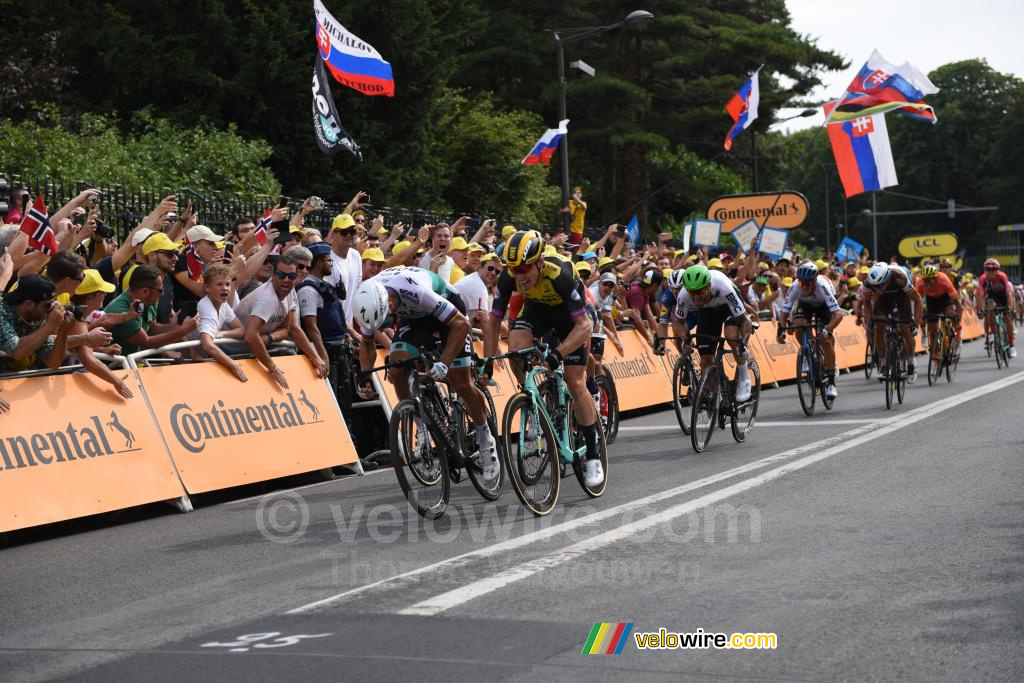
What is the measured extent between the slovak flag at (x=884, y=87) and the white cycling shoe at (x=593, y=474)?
90.2 ft

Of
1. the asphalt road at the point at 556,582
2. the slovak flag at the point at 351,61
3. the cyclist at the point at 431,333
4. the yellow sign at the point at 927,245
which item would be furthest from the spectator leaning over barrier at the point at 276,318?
the yellow sign at the point at 927,245

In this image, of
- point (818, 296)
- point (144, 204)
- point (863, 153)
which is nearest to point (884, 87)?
point (863, 153)

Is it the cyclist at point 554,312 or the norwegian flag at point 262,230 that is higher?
the norwegian flag at point 262,230

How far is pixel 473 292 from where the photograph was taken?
13047 mm

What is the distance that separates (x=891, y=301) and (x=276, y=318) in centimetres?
952

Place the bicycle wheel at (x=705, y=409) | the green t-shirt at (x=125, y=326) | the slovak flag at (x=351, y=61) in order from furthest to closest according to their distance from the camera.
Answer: the slovak flag at (x=351, y=61), the bicycle wheel at (x=705, y=409), the green t-shirt at (x=125, y=326)

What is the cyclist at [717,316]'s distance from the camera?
514 inches

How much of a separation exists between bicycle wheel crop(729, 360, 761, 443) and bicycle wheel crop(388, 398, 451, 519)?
4910 millimetres

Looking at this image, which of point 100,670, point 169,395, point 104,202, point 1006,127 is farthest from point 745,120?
point 1006,127

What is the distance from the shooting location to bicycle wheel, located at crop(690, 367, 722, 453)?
12406 mm

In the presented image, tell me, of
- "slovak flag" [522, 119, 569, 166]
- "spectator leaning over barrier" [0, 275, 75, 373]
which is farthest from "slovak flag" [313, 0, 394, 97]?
"spectator leaning over barrier" [0, 275, 75, 373]

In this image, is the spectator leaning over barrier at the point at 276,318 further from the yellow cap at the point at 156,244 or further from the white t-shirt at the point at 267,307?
the yellow cap at the point at 156,244

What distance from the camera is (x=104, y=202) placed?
16.8 m

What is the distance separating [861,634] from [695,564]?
1.52 m
